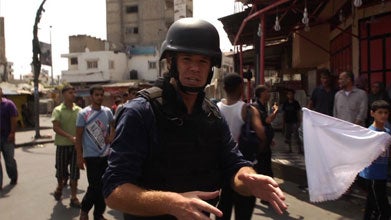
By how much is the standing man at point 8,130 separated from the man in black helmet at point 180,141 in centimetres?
644

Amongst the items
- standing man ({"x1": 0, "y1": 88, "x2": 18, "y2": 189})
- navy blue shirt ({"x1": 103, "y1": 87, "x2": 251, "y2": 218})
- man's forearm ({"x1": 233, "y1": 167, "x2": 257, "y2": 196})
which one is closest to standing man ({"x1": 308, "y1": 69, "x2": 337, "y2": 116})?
standing man ({"x1": 0, "y1": 88, "x2": 18, "y2": 189})

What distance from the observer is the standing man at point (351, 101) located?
6.40 metres

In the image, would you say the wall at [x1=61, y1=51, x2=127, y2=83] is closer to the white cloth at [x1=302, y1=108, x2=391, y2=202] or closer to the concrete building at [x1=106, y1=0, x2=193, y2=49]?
the concrete building at [x1=106, y1=0, x2=193, y2=49]

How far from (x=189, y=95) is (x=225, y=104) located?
2.79 metres

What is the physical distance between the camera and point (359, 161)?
459 cm

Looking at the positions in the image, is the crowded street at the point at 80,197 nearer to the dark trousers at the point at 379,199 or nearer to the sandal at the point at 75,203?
the sandal at the point at 75,203

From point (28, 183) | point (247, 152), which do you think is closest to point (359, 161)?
point (247, 152)

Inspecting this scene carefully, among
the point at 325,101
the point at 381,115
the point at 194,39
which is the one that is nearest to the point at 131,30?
the point at 325,101

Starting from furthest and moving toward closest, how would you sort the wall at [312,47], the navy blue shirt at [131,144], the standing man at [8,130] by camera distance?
the wall at [312,47], the standing man at [8,130], the navy blue shirt at [131,144]

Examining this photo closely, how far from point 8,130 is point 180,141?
6.77m

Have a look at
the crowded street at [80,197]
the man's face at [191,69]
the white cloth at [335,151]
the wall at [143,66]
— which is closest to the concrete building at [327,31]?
the crowded street at [80,197]

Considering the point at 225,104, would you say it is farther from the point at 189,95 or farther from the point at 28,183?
the point at 28,183

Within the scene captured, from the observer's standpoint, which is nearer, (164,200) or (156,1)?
(164,200)

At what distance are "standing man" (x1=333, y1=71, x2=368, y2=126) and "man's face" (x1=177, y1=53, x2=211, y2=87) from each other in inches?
191
